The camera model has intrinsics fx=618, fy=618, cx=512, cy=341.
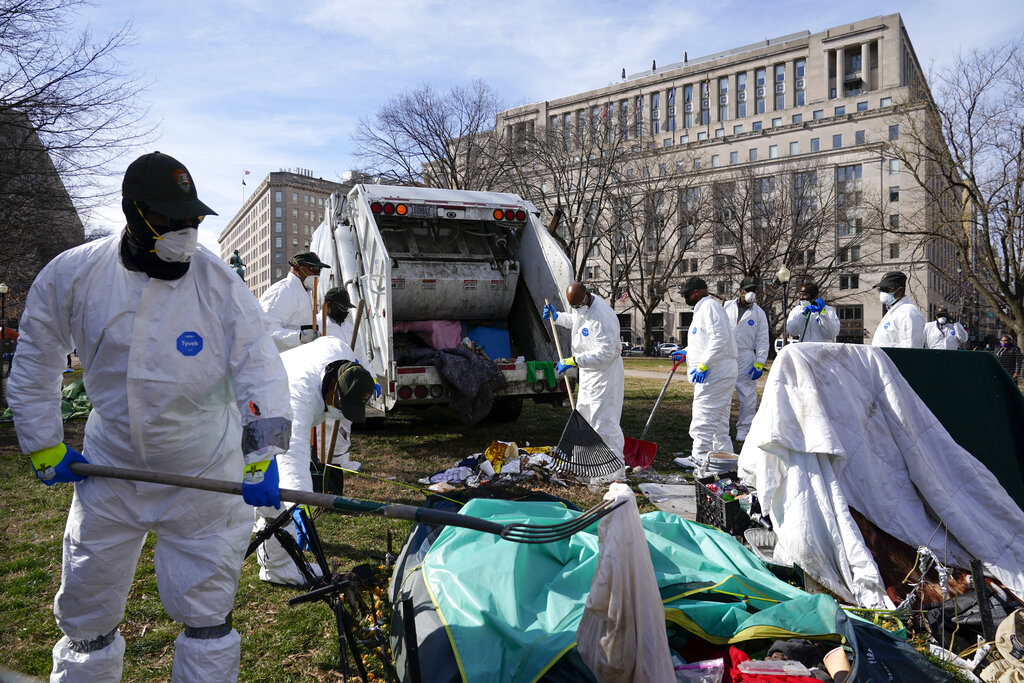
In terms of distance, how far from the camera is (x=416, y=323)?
24.7 ft

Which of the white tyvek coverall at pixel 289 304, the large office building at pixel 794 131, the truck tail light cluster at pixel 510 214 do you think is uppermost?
the large office building at pixel 794 131

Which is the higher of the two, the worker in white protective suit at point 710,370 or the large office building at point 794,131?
the large office building at point 794,131


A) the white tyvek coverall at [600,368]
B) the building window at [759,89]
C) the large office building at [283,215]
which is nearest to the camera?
the white tyvek coverall at [600,368]

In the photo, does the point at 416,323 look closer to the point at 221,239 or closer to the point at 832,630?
the point at 832,630

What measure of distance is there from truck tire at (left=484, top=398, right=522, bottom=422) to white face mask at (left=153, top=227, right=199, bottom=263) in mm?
5965

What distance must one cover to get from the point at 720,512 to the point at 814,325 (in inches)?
234

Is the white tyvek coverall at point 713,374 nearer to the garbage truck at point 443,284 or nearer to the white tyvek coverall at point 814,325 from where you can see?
the garbage truck at point 443,284

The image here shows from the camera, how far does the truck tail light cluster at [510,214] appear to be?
24.5 ft

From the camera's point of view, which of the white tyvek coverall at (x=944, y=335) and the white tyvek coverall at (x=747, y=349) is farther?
the white tyvek coverall at (x=944, y=335)

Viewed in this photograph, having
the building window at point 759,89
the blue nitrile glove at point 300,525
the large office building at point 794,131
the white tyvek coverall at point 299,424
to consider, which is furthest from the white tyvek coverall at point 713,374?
the building window at point 759,89

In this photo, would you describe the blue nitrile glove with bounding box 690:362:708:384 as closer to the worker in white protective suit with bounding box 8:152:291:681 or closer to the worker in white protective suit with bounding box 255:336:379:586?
the worker in white protective suit with bounding box 255:336:379:586

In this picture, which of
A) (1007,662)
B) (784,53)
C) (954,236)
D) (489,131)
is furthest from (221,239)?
(1007,662)

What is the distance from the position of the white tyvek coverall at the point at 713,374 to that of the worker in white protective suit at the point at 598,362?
3.22 feet

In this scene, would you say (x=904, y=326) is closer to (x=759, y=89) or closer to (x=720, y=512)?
(x=720, y=512)
